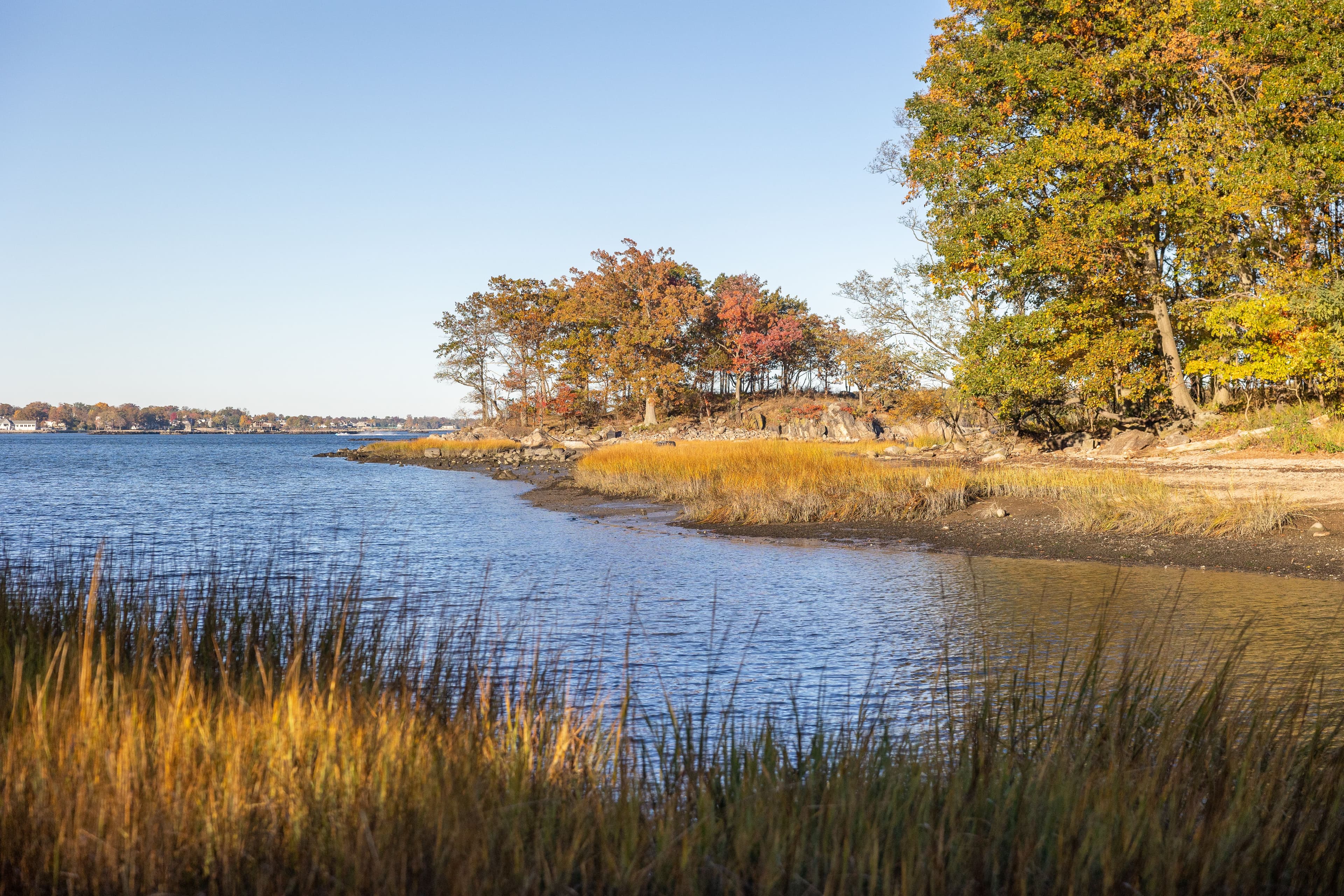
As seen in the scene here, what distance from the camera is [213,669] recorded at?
523cm

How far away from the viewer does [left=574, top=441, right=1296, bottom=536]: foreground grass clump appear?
14305mm

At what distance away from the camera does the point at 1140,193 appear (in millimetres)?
23766

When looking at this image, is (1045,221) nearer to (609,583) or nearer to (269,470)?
(609,583)

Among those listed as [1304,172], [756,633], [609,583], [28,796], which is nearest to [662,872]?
[28,796]

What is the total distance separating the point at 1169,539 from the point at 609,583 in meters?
8.00

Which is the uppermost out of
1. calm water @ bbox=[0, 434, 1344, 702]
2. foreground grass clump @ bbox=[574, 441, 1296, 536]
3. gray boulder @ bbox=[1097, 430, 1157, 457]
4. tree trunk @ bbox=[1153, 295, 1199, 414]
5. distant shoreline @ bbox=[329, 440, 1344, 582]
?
tree trunk @ bbox=[1153, 295, 1199, 414]

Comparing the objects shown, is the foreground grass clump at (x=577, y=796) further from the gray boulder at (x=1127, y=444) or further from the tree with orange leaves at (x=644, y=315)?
the tree with orange leaves at (x=644, y=315)

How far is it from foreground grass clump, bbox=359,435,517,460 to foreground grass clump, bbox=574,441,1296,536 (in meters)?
28.1

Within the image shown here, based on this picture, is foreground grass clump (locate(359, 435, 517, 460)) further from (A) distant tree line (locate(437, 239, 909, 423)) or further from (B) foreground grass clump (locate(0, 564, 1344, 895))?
(B) foreground grass clump (locate(0, 564, 1344, 895))

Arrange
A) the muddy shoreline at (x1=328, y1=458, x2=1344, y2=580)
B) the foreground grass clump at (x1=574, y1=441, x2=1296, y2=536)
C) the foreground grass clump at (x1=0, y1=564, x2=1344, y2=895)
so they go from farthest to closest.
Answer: the foreground grass clump at (x1=574, y1=441, x2=1296, y2=536) → the muddy shoreline at (x1=328, y1=458, x2=1344, y2=580) → the foreground grass clump at (x1=0, y1=564, x2=1344, y2=895)

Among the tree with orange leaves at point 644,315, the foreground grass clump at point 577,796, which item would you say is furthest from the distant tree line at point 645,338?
the foreground grass clump at point 577,796

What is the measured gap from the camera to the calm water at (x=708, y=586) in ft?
26.6

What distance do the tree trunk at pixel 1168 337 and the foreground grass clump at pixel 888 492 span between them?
6577 mm

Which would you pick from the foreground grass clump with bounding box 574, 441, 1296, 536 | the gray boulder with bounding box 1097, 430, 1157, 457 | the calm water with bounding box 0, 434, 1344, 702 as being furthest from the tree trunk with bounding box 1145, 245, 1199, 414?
the calm water with bounding box 0, 434, 1344, 702
